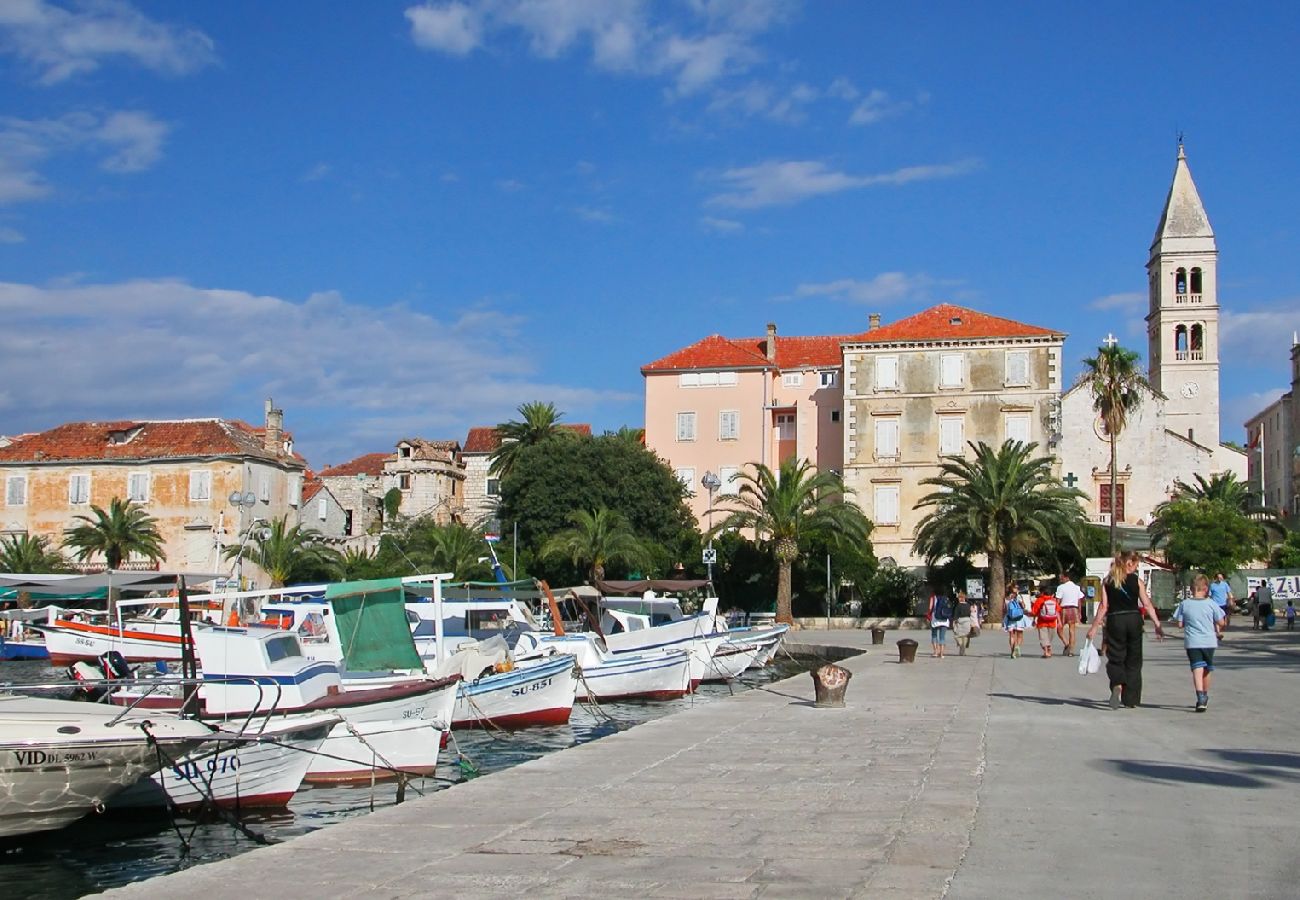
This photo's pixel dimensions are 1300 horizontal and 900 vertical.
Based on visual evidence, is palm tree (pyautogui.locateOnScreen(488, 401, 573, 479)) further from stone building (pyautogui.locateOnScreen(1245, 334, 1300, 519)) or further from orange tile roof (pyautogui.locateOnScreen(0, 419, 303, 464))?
stone building (pyautogui.locateOnScreen(1245, 334, 1300, 519))

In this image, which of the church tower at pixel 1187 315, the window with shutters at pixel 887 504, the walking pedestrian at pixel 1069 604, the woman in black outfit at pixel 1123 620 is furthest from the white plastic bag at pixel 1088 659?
the church tower at pixel 1187 315

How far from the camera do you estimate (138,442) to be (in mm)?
77750

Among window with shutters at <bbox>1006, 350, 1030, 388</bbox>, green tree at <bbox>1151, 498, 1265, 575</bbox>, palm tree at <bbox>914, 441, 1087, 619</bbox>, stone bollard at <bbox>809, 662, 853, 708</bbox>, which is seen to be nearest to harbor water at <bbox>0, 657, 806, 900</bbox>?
stone bollard at <bbox>809, 662, 853, 708</bbox>

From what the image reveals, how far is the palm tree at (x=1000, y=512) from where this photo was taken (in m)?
54.9

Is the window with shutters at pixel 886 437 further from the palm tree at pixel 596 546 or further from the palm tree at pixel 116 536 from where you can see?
the palm tree at pixel 116 536

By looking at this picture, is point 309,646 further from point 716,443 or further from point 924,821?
point 716,443

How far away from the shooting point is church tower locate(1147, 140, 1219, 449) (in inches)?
3708

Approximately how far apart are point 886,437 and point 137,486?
141 ft

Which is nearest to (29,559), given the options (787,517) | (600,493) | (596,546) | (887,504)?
(600,493)

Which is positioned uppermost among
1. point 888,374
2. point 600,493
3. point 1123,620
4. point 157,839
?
point 888,374

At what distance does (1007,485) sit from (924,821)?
47.0 meters

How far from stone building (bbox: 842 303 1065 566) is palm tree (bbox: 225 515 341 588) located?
28.7 metres

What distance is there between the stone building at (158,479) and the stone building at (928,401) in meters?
33.9

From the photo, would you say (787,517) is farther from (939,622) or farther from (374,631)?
(374,631)
